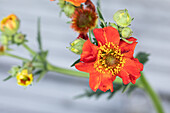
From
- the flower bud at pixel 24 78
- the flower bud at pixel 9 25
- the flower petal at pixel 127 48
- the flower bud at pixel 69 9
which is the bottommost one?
the flower bud at pixel 24 78

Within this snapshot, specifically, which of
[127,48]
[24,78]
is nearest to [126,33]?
[127,48]

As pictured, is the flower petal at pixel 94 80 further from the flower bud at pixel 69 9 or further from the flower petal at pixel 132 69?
the flower bud at pixel 69 9

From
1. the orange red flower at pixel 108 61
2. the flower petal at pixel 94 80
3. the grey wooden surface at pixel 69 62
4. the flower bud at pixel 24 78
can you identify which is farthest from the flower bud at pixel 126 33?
the grey wooden surface at pixel 69 62

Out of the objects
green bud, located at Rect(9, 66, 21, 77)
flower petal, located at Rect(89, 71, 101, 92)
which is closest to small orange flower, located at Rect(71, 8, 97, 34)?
flower petal, located at Rect(89, 71, 101, 92)

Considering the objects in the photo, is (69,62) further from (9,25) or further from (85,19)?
(85,19)

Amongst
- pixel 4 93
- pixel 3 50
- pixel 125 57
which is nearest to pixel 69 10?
pixel 125 57

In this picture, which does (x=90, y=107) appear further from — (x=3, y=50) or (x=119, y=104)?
(x=3, y=50)
